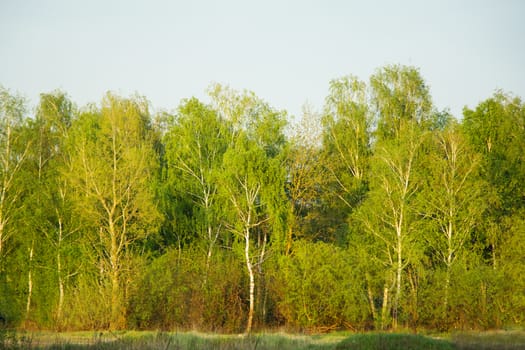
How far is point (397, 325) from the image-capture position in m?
28.8

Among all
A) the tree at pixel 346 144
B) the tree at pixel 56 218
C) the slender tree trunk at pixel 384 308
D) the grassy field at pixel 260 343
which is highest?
the tree at pixel 346 144

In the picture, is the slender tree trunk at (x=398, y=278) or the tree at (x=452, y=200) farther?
the tree at (x=452, y=200)

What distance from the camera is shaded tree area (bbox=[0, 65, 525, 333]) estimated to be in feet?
95.3

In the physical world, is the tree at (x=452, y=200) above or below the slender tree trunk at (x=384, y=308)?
above

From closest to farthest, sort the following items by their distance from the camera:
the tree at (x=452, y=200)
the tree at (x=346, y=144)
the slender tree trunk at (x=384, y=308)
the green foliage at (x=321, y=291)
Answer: the slender tree trunk at (x=384, y=308), the green foliage at (x=321, y=291), the tree at (x=452, y=200), the tree at (x=346, y=144)

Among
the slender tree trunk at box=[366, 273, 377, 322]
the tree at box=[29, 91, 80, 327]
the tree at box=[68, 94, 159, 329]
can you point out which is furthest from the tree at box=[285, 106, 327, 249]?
the tree at box=[29, 91, 80, 327]

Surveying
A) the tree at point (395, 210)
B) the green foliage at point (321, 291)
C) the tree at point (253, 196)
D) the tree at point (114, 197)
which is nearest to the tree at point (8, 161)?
the tree at point (114, 197)

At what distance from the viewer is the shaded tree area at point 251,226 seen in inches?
1144

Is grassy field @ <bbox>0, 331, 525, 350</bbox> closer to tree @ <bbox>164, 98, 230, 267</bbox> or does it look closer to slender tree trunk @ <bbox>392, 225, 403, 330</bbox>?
slender tree trunk @ <bbox>392, 225, 403, 330</bbox>

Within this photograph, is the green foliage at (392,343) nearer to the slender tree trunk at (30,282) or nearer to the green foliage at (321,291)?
the green foliage at (321,291)

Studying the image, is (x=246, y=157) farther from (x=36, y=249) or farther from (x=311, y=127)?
(x=36, y=249)

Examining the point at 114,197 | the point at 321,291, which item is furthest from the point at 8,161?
the point at 321,291

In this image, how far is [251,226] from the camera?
99.8ft

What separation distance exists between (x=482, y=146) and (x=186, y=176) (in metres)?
17.8
